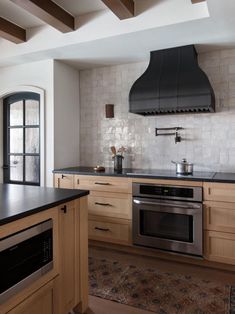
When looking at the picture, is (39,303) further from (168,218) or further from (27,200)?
(168,218)

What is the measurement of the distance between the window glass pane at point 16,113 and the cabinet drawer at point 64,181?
116cm

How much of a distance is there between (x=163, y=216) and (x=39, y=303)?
1.68 metres

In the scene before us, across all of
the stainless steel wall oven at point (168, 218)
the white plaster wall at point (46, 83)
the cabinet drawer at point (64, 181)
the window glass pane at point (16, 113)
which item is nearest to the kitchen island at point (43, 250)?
the stainless steel wall oven at point (168, 218)

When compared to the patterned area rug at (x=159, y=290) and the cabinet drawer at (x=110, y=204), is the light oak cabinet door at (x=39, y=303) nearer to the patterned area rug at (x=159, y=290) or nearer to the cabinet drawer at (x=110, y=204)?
the patterned area rug at (x=159, y=290)

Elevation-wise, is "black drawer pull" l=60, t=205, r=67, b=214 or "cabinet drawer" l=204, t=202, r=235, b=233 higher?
"black drawer pull" l=60, t=205, r=67, b=214

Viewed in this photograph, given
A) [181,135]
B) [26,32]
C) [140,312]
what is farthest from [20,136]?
[140,312]

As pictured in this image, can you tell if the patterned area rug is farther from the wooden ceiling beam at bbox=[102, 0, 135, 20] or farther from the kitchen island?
the wooden ceiling beam at bbox=[102, 0, 135, 20]

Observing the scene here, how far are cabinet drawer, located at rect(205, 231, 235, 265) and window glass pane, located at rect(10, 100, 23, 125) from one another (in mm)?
3050

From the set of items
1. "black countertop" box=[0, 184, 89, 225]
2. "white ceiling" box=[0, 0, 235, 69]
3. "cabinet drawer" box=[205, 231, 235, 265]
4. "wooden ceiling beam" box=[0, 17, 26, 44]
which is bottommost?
"cabinet drawer" box=[205, 231, 235, 265]

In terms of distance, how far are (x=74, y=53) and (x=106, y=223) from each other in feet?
7.10

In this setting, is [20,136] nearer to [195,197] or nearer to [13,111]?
[13,111]

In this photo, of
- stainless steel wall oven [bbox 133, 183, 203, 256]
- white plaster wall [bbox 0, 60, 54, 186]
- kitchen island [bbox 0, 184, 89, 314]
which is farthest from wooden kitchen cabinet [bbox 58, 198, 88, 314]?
white plaster wall [bbox 0, 60, 54, 186]

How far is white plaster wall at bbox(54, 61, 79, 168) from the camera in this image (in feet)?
11.8

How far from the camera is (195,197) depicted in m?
2.67
